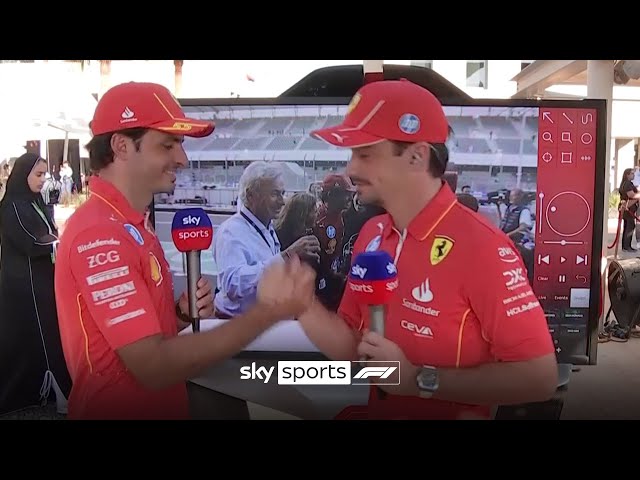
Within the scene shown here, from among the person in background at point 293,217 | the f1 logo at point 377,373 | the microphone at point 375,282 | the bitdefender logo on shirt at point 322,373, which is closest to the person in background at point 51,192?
the person in background at point 293,217

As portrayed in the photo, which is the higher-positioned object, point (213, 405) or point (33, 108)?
point (33, 108)

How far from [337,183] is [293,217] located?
196 mm

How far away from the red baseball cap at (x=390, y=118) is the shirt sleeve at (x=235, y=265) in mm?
Result: 477

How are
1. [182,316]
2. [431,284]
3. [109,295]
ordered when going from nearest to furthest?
[109,295] → [431,284] → [182,316]

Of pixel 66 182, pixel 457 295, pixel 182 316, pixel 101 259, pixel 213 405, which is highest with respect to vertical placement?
pixel 66 182

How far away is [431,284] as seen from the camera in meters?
2.00

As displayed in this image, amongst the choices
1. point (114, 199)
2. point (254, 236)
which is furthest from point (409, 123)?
point (114, 199)

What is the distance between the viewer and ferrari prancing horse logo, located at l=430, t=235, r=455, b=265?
6.55 ft

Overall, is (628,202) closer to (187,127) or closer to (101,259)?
(187,127)

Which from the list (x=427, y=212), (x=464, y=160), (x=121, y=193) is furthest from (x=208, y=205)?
(x=464, y=160)

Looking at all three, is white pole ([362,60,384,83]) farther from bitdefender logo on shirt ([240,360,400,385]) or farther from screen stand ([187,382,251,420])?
screen stand ([187,382,251,420])

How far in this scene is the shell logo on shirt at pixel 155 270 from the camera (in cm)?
202
